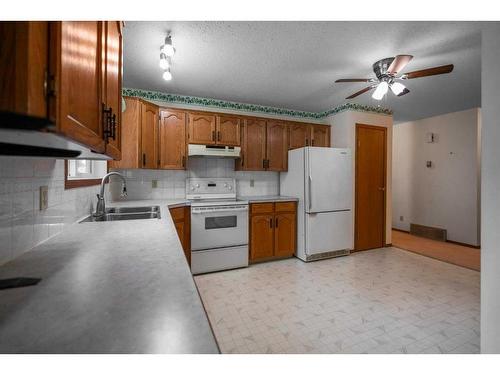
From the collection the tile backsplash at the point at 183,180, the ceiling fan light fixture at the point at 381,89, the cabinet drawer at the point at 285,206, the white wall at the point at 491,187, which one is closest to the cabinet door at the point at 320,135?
the tile backsplash at the point at 183,180

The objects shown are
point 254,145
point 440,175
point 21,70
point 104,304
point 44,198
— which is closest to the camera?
point 21,70

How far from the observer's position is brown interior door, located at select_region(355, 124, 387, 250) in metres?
3.58

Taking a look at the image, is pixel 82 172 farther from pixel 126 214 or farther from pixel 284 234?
pixel 284 234

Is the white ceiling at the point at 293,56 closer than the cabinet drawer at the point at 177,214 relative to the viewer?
Yes

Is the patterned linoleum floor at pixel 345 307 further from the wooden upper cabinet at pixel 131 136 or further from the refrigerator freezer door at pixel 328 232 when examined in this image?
the wooden upper cabinet at pixel 131 136

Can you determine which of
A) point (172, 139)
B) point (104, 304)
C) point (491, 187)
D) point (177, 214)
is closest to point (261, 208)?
point (177, 214)

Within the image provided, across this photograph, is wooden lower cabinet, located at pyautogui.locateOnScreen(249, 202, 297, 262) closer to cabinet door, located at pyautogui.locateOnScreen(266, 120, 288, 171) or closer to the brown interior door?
cabinet door, located at pyautogui.locateOnScreen(266, 120, 288, 171)

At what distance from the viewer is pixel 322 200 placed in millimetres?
3166

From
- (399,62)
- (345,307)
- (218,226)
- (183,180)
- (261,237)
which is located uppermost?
(399,62)

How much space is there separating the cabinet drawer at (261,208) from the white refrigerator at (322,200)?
45cm

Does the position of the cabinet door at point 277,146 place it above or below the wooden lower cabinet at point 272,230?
above

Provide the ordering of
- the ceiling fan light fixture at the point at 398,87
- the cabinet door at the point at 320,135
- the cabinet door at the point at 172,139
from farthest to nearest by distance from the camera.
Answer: the cabinet door at the point at 320,135
the cabinet door at the point at 172,139
the ceiling fan light fixture at the point at 398,87

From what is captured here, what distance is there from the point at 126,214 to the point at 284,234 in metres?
2.04

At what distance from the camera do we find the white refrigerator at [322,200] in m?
3.12
